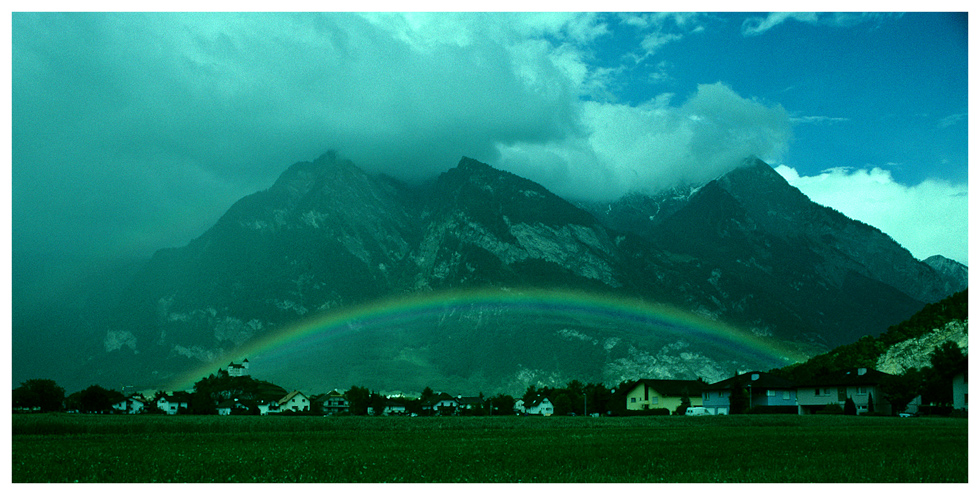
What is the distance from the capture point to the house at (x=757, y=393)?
103875 mm

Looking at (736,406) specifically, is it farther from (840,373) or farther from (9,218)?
(9,218)

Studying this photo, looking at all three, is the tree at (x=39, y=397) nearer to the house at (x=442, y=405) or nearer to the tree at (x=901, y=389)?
the house at (x=442, y=405)

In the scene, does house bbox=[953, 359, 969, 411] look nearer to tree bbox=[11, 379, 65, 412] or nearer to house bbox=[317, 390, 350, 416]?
tree bbox=[11, 379, 65, 412]

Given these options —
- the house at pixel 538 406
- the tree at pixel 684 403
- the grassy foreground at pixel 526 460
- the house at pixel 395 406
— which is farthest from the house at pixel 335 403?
the grassy foreground at pixel 526 460

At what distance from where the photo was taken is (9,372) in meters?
21.8

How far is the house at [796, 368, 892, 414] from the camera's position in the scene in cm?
9138

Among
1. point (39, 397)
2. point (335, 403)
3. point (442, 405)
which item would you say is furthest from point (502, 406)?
point (39, 397)

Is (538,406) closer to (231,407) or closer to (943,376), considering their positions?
(231,407)

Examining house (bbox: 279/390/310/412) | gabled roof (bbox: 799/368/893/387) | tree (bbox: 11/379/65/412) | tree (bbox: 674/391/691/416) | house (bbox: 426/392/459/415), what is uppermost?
gabled roof (bbox: 799/368/893/387)

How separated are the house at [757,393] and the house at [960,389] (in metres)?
33.8

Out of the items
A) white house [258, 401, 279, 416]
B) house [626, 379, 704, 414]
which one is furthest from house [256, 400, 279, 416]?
house [626, 379, 704, 414]

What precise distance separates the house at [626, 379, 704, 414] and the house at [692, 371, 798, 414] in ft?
6.45
